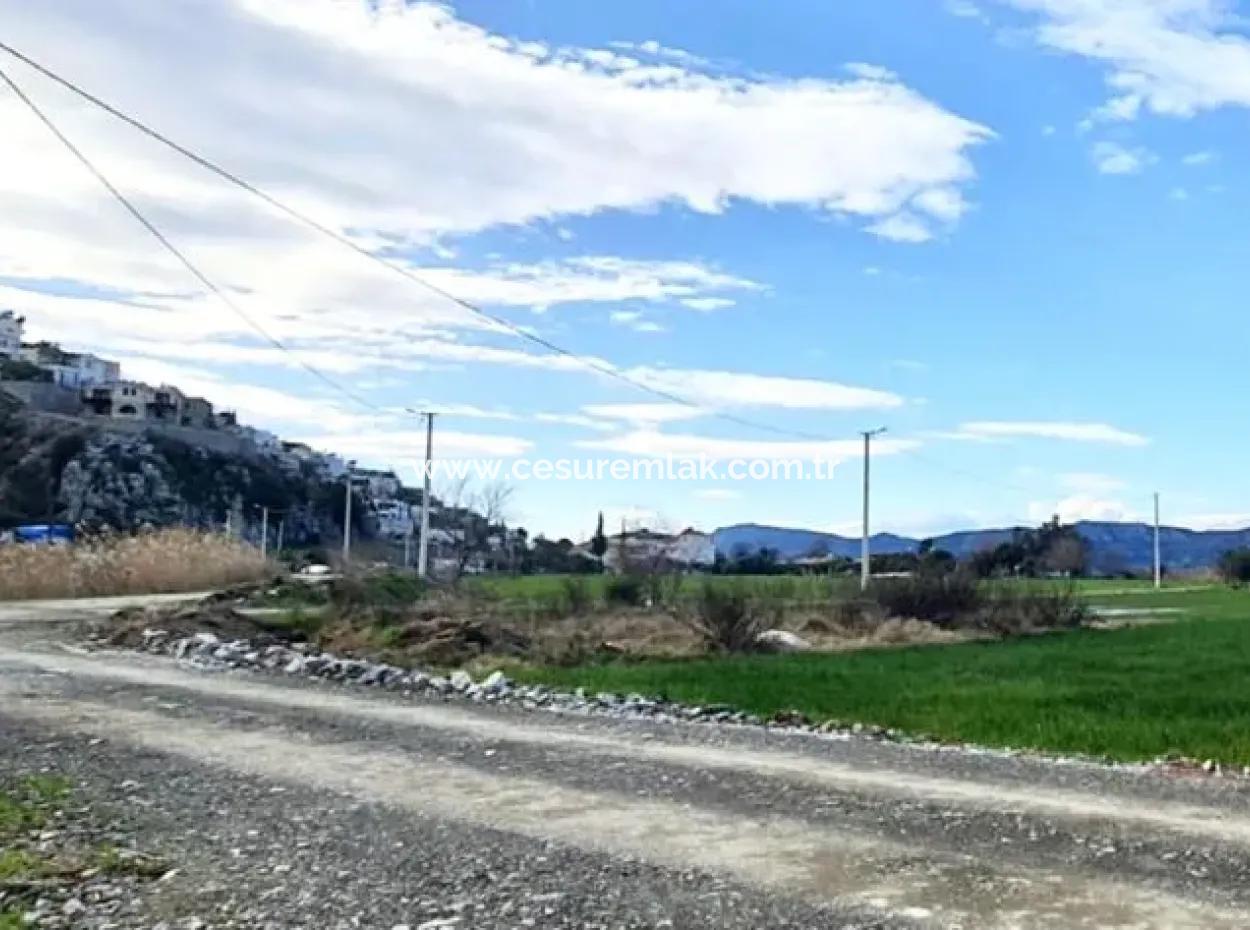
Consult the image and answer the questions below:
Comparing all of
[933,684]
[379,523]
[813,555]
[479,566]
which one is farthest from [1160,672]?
[379,523]

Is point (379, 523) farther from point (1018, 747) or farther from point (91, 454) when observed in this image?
point (1018, 747)

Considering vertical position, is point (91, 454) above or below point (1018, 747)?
above

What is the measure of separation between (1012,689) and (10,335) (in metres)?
128

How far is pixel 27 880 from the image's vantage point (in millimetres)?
5855

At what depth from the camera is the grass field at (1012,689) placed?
1175 cm

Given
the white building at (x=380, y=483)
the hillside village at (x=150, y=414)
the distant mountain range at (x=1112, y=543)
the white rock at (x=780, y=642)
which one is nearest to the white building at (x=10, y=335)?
the hillside village at (x=150, y=414)

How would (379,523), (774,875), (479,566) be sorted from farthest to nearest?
(379,523) → (479,566) → (774,875)

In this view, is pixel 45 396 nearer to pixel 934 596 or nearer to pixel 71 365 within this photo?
pixel 71 365

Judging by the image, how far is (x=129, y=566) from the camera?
103 feet

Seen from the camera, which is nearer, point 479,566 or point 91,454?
point 479,566

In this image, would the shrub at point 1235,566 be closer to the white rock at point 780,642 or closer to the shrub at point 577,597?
the shrub at point 577,597

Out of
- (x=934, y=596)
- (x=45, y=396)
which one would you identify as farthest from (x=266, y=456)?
(x=934, y=596)

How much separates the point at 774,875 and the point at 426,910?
1492mm

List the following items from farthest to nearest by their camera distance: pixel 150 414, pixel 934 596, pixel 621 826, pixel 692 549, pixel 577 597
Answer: pixel 150 414, pixel 692 549, pixel 934 596, pixel 577 597, pixel 621 826
